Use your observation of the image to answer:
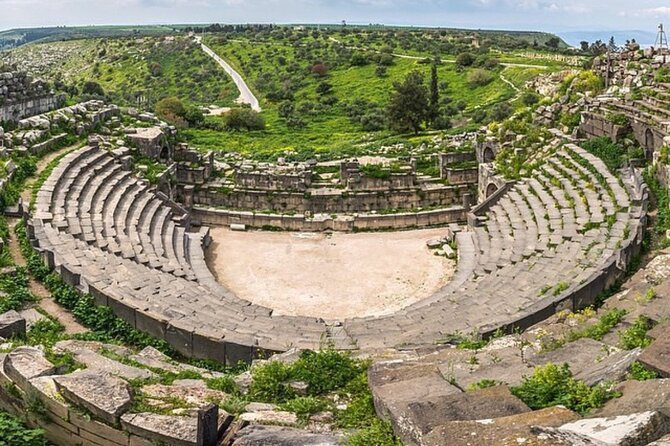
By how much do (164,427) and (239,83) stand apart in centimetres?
7618

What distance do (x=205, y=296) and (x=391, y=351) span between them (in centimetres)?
673

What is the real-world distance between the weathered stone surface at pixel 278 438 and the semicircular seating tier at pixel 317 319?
5659 millimetres

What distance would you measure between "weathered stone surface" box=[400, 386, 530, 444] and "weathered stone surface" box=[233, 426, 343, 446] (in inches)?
29.4

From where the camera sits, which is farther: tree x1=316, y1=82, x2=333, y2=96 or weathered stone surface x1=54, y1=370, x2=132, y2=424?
tree x1=316, y1=82, x2=333, y2=96

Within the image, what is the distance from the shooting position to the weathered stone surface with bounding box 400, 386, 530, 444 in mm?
6526

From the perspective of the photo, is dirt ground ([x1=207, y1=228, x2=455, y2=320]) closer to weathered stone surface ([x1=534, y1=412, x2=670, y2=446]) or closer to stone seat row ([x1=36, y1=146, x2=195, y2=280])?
stone seat row ([x1=36, y1=146, x2=195, y2=280])

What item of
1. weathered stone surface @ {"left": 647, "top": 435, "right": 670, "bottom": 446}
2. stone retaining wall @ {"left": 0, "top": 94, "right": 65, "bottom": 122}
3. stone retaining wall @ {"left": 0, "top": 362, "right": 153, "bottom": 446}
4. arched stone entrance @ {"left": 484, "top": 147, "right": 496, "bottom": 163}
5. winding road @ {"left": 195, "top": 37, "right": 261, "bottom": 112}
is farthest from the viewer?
winding road @ {"left": 195, "top": 37, "right": 261, "bottom": 112}

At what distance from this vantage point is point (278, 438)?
705 centimetres

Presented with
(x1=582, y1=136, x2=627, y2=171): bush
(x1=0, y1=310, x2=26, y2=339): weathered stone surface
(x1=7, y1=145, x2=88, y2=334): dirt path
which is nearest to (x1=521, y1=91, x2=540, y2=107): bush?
(x1=582, y1=136, x2=627, y2=171): bush

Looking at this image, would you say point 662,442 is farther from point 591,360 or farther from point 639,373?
point 591,360

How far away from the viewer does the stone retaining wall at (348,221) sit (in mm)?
27906

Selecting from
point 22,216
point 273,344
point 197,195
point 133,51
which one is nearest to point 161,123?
point 197,195

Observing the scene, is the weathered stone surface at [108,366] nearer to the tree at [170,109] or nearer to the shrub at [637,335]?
the shrub at [637,335]

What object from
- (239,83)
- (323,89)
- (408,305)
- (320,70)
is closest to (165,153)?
(408,305)
